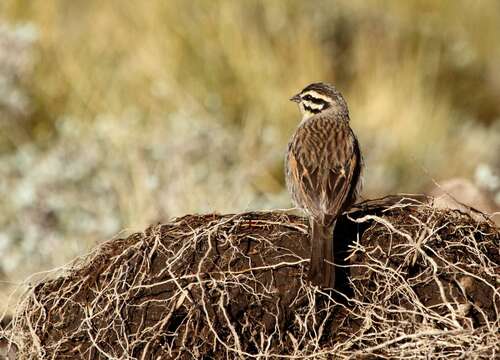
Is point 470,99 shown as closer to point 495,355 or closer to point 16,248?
point 16,248

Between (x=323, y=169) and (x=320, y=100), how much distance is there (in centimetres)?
121

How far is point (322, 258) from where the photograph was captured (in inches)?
212

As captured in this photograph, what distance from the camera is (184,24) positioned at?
1409 centimetres

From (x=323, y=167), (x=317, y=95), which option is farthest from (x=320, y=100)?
(x=323, y=167)

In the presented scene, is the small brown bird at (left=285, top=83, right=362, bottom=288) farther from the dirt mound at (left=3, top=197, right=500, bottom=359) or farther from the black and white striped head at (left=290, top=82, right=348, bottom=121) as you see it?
the dirt mound at (left=3, top=197, right=500, bottom=359)

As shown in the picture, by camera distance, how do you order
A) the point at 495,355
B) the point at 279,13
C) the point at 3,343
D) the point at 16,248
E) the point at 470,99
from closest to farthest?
the point at 495,355, the point at 3,343, the point at 16,248, the point at 279,13, the point at 470,99

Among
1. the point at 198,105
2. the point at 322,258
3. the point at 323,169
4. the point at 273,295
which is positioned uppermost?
the point at 198,105

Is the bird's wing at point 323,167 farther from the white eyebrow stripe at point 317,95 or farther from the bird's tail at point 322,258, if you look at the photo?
the white eyebrow stripe at point 317,95

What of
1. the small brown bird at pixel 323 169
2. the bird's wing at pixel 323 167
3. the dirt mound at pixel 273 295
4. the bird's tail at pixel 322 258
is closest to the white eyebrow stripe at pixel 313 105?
the small brown bird at pixel 323 169

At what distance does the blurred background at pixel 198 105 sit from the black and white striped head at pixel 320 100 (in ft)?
6.96

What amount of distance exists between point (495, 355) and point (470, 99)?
38.5 feet

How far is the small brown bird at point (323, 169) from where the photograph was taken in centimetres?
547

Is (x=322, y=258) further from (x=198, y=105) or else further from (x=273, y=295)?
(x=198, y=105)

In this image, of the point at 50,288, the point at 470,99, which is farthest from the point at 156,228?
the point at 470,99
